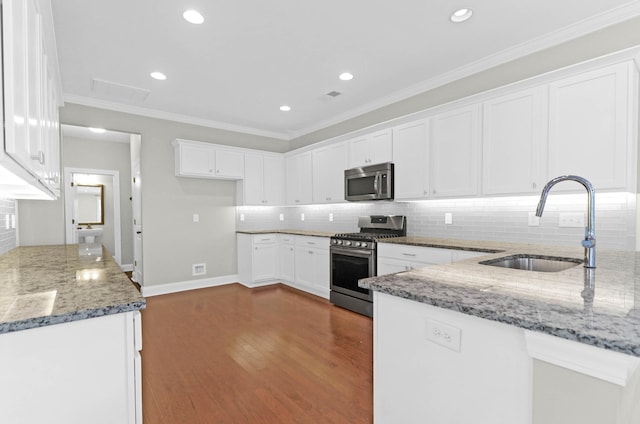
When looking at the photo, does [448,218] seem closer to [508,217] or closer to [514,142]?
[508,217]

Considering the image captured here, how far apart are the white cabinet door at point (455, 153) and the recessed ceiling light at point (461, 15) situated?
836mm

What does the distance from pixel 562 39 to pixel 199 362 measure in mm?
4138

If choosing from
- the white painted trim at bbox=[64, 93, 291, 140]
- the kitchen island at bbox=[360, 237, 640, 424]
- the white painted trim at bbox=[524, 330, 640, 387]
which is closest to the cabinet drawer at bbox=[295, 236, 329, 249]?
the white painted trim at bbox=[64, 93, 291, 140]

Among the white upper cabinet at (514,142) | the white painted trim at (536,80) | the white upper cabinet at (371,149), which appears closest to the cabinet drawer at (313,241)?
the white upper cabinet at (371,149)

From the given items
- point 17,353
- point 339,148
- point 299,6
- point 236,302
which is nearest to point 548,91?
point 299,6

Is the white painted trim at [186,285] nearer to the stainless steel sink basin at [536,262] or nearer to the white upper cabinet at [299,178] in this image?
the white upper cabinet at [299,178]

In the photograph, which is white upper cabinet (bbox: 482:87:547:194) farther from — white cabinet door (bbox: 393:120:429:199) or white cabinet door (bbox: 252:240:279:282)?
white cabinet door (bbox: 252:240:279:282)

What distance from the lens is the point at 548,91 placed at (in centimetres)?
264

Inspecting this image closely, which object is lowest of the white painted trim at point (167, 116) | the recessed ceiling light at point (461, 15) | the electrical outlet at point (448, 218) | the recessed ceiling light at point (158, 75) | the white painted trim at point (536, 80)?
the electrical outlet at point (448, 218)

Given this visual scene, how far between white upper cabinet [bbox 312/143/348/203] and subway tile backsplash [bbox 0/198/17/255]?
3538 millimetres

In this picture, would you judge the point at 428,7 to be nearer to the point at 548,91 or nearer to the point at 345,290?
the point at 548,91

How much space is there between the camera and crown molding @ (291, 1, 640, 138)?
248 cm

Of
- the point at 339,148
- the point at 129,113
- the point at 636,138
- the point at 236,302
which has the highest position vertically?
the point at 129,113

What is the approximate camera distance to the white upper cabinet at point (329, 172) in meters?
4.61
